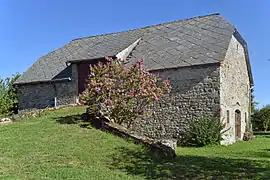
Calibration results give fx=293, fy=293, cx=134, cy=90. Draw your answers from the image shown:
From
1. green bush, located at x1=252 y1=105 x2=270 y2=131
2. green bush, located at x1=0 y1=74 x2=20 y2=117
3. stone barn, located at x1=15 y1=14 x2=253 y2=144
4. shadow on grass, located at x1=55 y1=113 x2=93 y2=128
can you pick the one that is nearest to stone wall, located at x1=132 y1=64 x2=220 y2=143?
stone barn, located at x1=15 y1=14 x2=253 y2=144

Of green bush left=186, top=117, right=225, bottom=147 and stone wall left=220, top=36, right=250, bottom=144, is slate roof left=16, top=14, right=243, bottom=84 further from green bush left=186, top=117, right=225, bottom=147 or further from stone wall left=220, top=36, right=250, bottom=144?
green bush left=186, top=117, right=225, bottom=147

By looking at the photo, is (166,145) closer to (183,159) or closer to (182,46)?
(183,159)

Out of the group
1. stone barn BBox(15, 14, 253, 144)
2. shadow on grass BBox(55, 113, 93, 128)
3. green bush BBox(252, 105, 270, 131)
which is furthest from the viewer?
green bush BBox(252, 105, 270, 131)

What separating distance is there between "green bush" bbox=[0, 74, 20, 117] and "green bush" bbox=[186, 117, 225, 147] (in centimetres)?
1232

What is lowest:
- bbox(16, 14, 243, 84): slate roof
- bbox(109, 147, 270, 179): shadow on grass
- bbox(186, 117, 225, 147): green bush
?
bbox(109, 147, 270, 179): shadow on grass

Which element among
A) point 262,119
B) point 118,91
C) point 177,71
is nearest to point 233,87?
point 177,71

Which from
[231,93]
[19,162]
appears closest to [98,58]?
[231,93]

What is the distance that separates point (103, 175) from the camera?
6.39 metres

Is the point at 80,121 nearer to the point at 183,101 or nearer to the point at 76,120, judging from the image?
the point at 76,120

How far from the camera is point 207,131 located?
12.7 metres

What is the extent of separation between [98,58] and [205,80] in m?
6.99

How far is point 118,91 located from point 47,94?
30.6 feet

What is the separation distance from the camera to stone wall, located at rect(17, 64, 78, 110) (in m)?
18.6

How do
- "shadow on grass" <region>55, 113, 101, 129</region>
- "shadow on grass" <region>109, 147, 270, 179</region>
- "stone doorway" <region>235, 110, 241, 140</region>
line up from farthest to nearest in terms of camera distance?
1. "stone doorway" <region>235, 110, 241, 140</region>
2. "shadow on grass" <region>55, 113, 101, 129</region>
3. "shadow on grass" <region>109, 147, 270, 179</region>
